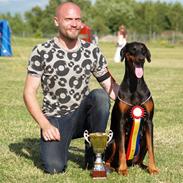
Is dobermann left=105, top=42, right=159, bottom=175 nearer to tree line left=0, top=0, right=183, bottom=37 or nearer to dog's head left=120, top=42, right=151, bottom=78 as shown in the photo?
dog's head left=120, top=42, right=151, bottom=78

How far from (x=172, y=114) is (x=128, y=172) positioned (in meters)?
3.90

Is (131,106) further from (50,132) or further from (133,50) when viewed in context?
(50,132)

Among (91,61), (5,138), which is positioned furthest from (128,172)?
(5,138)

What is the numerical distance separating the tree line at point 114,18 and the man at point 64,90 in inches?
2687

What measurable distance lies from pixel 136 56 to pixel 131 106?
1.58 feet

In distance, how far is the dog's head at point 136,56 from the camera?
4.74 metres

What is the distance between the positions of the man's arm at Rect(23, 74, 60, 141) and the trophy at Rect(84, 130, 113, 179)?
349 millimetres

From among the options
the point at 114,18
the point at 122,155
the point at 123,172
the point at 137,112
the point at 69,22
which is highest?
the point at 69,22

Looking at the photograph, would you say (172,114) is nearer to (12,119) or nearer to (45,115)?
(12,119)

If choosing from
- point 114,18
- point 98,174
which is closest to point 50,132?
point 98,174

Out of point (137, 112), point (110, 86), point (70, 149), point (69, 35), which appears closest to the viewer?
point (137, 112)

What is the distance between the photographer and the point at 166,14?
80.9 metres

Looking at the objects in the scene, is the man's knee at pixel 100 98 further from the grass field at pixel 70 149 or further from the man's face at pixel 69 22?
the grass field at pixel 70 149

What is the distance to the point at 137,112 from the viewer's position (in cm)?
463
